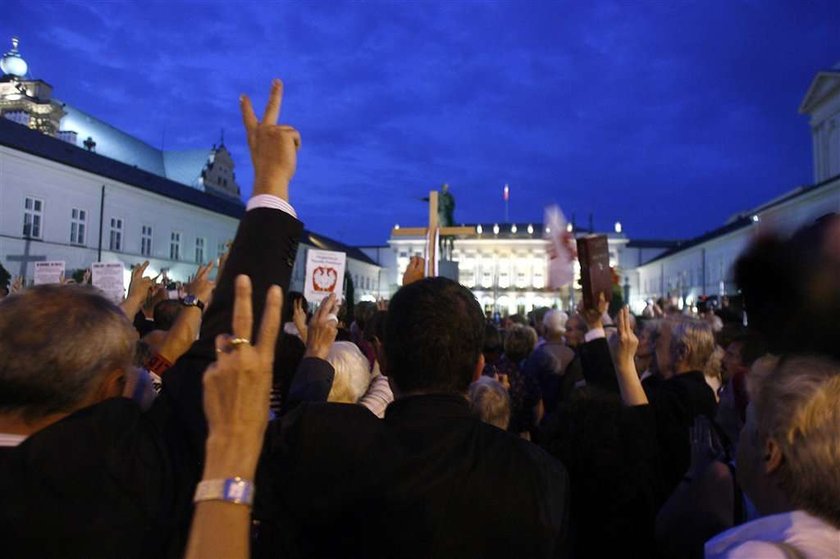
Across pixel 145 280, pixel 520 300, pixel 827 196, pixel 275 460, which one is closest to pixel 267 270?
pixel 275 460

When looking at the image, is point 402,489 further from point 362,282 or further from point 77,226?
point 362,282

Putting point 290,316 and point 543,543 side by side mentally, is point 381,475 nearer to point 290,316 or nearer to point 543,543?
point 543,543

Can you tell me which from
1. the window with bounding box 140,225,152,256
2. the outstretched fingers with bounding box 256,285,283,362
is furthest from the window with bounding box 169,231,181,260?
the outstretched fingers with bounding box 256,285,283,362

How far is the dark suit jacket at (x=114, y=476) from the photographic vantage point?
1.42m

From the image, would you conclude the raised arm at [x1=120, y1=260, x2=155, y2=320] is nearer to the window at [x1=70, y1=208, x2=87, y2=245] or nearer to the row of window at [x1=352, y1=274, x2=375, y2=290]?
the window at [x1=70, y1=208, x2=87, y2=245]

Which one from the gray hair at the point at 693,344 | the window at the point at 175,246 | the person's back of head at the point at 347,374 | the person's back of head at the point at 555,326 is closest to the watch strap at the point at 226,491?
the person's back of head at the point at 347,374

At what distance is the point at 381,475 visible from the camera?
5.42 feet

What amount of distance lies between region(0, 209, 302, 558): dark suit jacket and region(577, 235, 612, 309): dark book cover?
2.93 m

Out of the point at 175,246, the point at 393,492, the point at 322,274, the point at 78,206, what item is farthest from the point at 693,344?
the point at 175,246

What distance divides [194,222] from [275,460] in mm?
46181

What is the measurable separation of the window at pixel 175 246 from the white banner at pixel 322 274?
3751cm

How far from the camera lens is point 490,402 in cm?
361

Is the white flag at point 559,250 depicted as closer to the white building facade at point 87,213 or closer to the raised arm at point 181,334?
the raised arm at point 181,334

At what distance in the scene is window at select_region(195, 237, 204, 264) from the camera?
45.4 m
